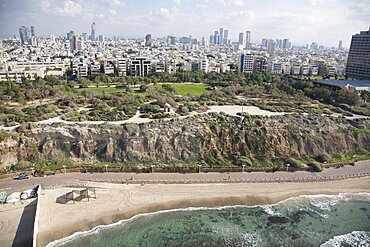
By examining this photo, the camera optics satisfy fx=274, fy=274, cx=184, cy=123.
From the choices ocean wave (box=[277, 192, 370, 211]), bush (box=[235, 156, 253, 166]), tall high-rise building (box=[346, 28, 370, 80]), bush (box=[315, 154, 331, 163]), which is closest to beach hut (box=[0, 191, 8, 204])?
bush (box=[235, 156, 253, 166])

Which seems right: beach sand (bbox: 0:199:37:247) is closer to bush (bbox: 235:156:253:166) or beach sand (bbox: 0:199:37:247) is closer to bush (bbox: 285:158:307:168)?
bush (bbox: 235:156:253:166)

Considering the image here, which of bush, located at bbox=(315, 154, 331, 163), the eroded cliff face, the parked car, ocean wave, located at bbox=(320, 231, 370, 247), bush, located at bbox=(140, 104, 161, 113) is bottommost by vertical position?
ocean wave, located at bbox=(320, 231, 370, 247)

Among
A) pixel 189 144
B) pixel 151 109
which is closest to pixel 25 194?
pixel 189 144

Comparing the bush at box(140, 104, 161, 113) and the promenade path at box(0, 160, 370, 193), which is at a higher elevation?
the bush at box(140, 104, 161, 113)

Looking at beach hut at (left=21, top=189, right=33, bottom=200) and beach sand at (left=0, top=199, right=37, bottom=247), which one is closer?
beach sand at (left=0, top=199, right=37, bottom=247)

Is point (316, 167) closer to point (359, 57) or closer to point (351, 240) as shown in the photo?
point (351, 240)

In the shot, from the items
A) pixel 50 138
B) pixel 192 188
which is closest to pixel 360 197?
pixel 192 188

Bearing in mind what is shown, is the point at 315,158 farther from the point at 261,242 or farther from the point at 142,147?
the point at 142,147
